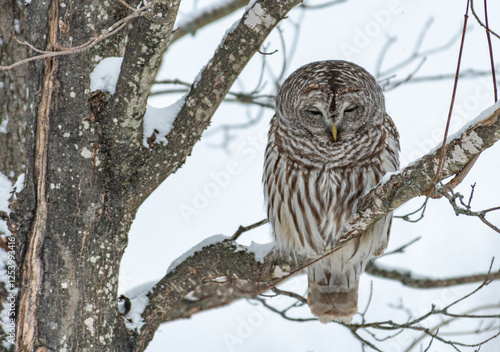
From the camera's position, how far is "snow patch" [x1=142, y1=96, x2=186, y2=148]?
2762 mm

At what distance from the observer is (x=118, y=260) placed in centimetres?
274

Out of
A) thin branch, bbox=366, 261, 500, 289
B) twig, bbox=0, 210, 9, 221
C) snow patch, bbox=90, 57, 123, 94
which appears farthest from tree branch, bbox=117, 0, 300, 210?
thin branch, bbox=366, 261, 500, 289

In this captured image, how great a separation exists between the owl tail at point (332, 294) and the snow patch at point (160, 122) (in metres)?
1.59

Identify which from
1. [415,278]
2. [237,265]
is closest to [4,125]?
[237,265]

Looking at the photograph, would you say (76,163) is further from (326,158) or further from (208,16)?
(208,16)

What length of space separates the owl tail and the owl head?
1.00 m

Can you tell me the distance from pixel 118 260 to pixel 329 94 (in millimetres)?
1501

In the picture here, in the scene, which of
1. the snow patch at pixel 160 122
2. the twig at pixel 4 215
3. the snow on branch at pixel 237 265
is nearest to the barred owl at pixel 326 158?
the snow on branch at pixel 237 265

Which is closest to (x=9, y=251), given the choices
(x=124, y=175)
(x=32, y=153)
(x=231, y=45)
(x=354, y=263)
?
(x=32, y=153)

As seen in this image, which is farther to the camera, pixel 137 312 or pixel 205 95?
pixel 137 312

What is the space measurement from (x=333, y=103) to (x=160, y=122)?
1.06 meters

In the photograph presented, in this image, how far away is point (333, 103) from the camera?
3289 mm

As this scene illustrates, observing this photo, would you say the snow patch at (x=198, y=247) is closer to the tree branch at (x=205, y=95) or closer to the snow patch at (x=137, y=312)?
the snow patch at (x=137, y=312)

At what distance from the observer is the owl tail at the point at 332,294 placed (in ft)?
12.6
